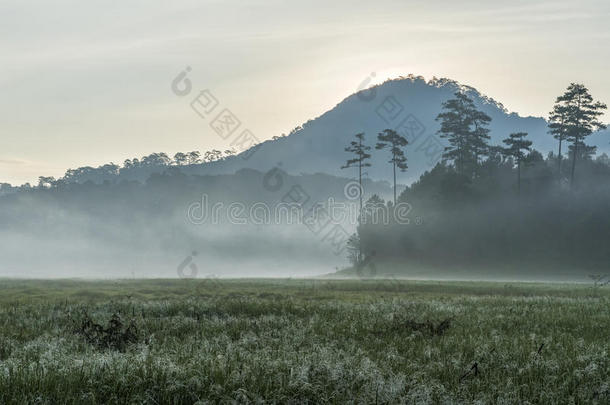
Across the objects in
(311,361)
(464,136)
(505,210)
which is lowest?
(311,361)

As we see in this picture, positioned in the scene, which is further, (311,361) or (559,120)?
(559,120)

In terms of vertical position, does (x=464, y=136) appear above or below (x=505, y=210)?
above

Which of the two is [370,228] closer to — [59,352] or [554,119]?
[554,119]

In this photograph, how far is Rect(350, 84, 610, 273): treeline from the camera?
327ft

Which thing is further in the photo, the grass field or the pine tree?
the pine tree

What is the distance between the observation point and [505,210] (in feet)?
363

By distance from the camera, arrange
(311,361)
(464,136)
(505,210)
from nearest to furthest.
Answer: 1. (311,361)
2. (505,210)
3. (464,136)

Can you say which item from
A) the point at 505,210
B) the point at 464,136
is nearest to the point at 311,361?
the point at 505,210

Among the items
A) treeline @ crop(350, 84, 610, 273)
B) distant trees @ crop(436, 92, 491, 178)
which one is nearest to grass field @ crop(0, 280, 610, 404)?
treeline @ crop(350, 84, 610, 273)

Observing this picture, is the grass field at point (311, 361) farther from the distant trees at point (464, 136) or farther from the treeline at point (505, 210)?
the distant trees at point (464, 136)

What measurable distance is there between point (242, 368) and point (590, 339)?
26.7 ft

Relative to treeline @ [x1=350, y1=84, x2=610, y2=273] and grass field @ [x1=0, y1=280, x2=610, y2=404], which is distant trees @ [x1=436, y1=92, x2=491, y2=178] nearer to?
treeline @ [x1=350, y1=84, x2=610, y2=273]

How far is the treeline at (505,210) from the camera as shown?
99.6m

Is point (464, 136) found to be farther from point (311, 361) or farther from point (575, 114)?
point (311, 361)
